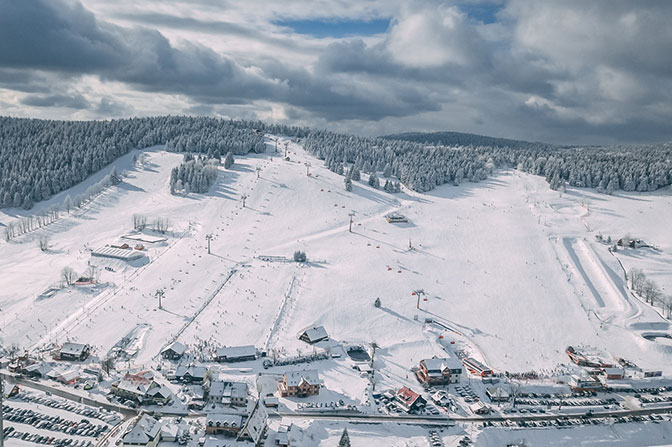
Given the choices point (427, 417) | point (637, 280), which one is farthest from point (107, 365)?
point (637, 280)

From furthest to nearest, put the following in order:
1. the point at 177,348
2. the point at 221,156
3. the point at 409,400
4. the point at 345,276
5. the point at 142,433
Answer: the point at 221,156 < the point at 345,276 < the point at 177,348 < the point at 409,400 < the point at 142,433

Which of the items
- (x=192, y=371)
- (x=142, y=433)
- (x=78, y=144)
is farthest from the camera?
(x=78, y=144)

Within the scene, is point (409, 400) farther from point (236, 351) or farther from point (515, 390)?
point (236, 351)

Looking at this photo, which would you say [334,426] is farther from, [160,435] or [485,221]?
[485,221]

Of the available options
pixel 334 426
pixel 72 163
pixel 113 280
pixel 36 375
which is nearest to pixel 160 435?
pixel 334 426

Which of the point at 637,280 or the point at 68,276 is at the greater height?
the point at 637,280

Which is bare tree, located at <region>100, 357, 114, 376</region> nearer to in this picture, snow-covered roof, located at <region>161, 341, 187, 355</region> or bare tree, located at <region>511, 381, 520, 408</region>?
snow-covered roof, located at <region>161, 341, 187, 355</region>
